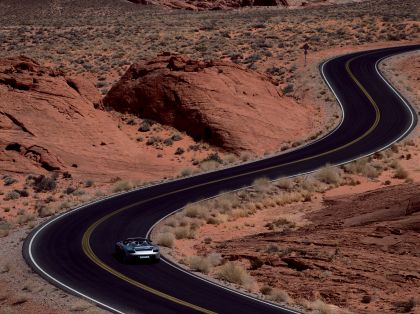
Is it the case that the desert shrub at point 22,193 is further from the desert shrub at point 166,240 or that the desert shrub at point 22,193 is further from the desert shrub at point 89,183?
the desert shrub at point 166,240

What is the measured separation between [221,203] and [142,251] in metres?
10.1

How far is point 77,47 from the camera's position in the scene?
80438 mm

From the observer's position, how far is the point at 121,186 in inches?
1654

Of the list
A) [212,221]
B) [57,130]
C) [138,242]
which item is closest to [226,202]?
[212,221]

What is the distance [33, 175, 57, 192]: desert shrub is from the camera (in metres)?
41.4

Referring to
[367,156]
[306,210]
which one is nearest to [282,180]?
[306,210]

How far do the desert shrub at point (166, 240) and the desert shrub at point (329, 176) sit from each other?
13.3m

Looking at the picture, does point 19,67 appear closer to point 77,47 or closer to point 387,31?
point 77,47

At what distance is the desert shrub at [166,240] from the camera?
97.1ft

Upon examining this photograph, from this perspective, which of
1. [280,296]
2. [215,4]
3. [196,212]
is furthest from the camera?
[215,4]

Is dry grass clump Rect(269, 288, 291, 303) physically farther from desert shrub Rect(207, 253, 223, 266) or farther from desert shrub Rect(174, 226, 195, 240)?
desert shrub Rect(174, 226, 195, 240)

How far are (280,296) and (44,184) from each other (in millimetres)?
24010

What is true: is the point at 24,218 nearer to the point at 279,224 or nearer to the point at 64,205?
the point at 64,205

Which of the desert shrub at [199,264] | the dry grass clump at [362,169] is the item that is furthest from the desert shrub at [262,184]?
the desert shrub at [199,264]
